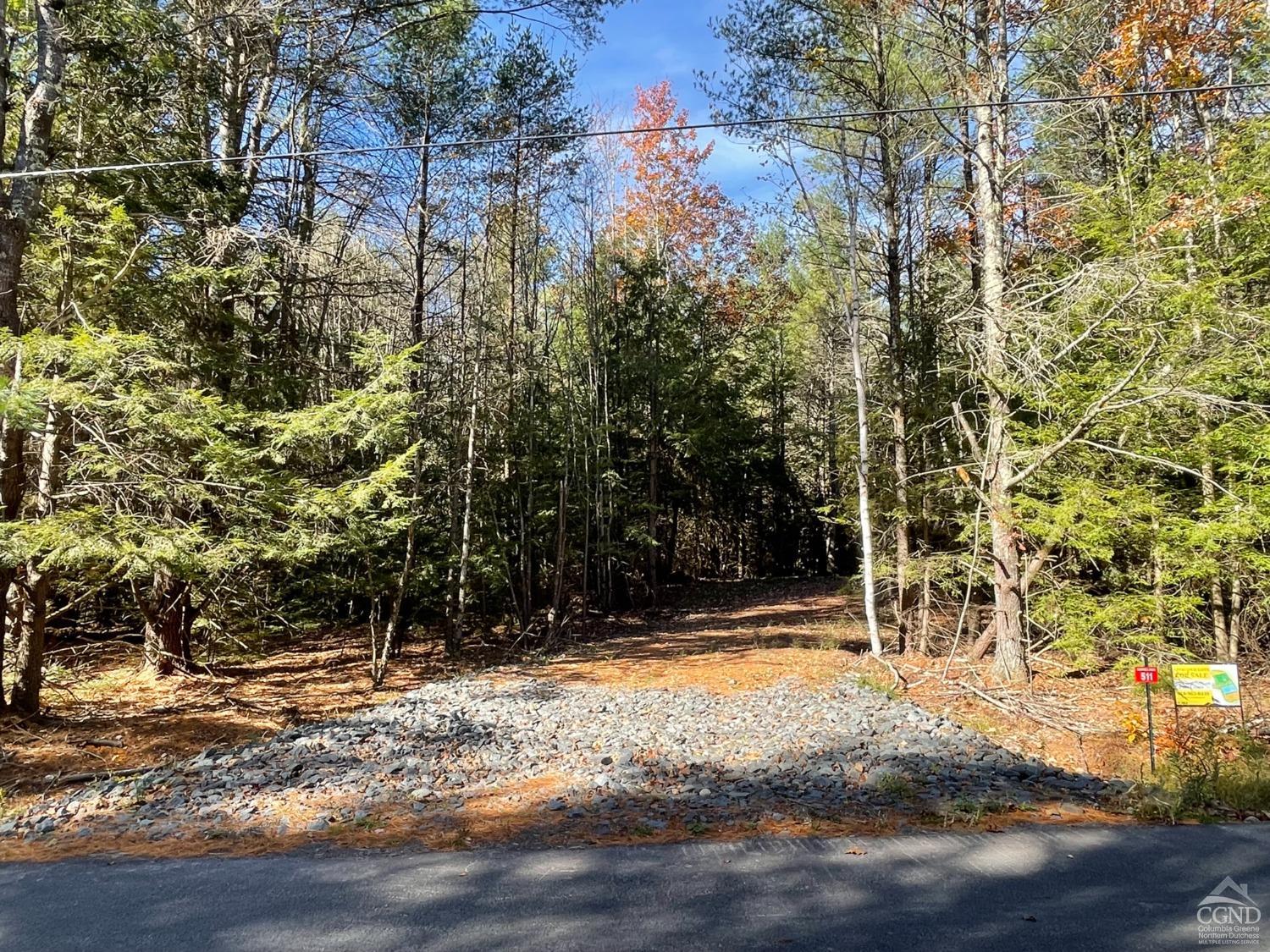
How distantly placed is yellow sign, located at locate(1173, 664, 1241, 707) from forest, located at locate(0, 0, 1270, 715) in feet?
8.91

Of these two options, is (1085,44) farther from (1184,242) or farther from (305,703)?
(305,703)

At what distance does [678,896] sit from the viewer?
323cm

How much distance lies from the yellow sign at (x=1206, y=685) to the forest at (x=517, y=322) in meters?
2.72

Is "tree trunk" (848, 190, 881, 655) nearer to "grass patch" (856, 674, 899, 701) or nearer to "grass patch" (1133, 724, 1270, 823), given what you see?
"grass patch" (856, 674, 899, 701)

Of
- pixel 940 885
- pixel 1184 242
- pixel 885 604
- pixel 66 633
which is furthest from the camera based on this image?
pixel 885 604

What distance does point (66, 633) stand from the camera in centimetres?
1034

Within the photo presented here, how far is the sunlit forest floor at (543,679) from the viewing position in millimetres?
5914

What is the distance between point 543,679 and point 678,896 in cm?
593

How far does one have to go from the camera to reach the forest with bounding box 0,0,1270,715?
674 cm

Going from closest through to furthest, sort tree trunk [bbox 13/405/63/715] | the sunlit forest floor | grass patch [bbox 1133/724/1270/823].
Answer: grass patch [bbox 1133/724/1270/823] < the sunlit forest floor < tree trunk [bbox 13/405/63/715]

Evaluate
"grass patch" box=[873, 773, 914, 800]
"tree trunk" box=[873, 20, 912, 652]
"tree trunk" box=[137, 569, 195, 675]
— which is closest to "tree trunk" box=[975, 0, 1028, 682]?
"tree trunk" box=[873, 20, 912, 652]

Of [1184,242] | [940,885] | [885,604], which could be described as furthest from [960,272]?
[940,885]

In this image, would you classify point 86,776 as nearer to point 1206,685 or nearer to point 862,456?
point 1206,685

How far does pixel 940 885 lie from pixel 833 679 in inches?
202
